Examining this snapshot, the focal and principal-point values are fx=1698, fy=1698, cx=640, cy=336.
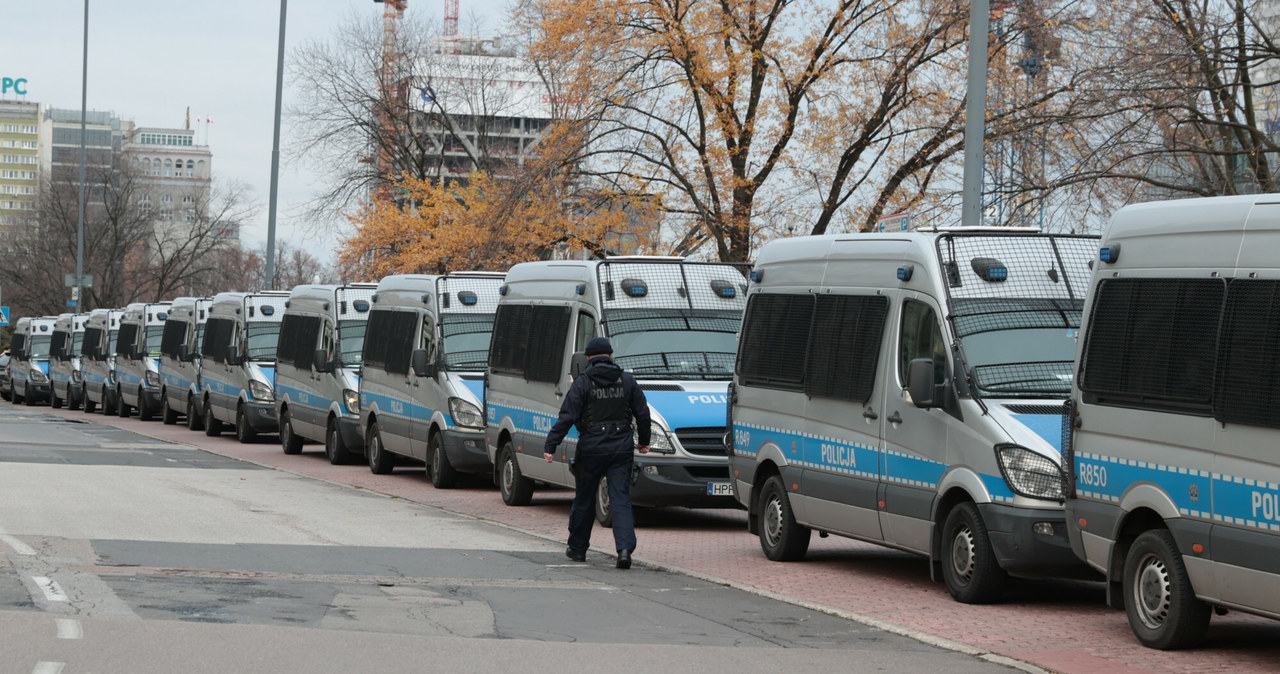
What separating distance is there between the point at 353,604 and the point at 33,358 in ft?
148

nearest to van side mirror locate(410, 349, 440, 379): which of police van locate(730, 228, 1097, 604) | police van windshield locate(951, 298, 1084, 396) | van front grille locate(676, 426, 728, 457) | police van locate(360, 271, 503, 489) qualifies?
police van locate(360, 271, 503, 489)

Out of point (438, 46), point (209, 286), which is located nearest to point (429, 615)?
point (438, 46)

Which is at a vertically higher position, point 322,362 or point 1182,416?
point 1182,416

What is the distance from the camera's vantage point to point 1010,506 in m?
10.2

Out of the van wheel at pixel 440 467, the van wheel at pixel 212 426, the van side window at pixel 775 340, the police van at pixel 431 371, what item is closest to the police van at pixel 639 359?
A: the van side window at pixel 775 340

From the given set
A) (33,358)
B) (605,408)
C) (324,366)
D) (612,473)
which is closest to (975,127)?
(605,408)

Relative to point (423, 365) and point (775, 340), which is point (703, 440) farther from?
point (423, 365)

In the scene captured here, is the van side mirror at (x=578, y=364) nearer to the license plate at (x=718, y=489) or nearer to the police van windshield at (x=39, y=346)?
the license plate at (x=718, y=489)

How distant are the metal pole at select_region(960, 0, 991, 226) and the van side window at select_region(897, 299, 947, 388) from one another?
414cm

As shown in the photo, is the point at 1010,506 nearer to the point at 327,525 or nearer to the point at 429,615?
the point at 429,615

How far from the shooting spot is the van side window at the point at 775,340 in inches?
509

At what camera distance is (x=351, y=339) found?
25125 millimetres

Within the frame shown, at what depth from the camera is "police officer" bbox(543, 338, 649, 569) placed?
40.6 ft

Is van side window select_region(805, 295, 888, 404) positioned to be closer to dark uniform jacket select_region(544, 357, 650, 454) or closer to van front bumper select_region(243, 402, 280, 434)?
dark uniform jacket select_region(544, 357, 650, 454)
